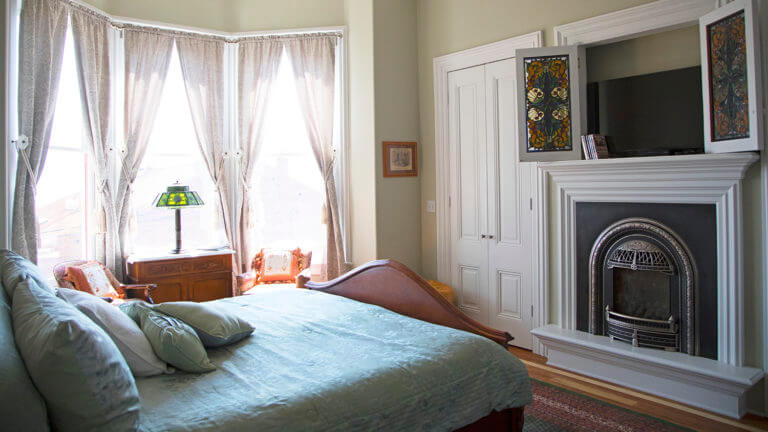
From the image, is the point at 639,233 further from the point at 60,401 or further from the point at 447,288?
the point at 60,401

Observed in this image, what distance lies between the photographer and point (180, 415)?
1591 millimetres

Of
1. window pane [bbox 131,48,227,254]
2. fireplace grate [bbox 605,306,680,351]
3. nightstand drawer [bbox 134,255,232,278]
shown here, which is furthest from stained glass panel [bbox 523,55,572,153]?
window pane [bbox 131,48,227,254]

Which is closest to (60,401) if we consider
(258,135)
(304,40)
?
(258,135)

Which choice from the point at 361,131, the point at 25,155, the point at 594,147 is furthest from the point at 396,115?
the point at 25,155

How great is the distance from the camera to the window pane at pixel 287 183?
5.02m

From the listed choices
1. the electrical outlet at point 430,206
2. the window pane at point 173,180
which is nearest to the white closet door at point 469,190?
the electrical outlet at point 430,206

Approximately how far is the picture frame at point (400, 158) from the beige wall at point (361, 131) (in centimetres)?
13

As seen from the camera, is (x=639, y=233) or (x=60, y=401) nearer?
(x=60, y=401)

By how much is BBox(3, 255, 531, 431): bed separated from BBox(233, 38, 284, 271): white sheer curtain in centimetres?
213

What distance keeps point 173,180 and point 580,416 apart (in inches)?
150

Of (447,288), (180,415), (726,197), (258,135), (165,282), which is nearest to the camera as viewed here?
(180,415)

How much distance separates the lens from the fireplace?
3209 millimetres

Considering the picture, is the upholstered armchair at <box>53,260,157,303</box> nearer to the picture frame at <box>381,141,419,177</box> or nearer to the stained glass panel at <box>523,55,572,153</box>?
the picture frame at <box>381,141,419,177</box>

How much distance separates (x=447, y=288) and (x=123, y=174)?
289cm
